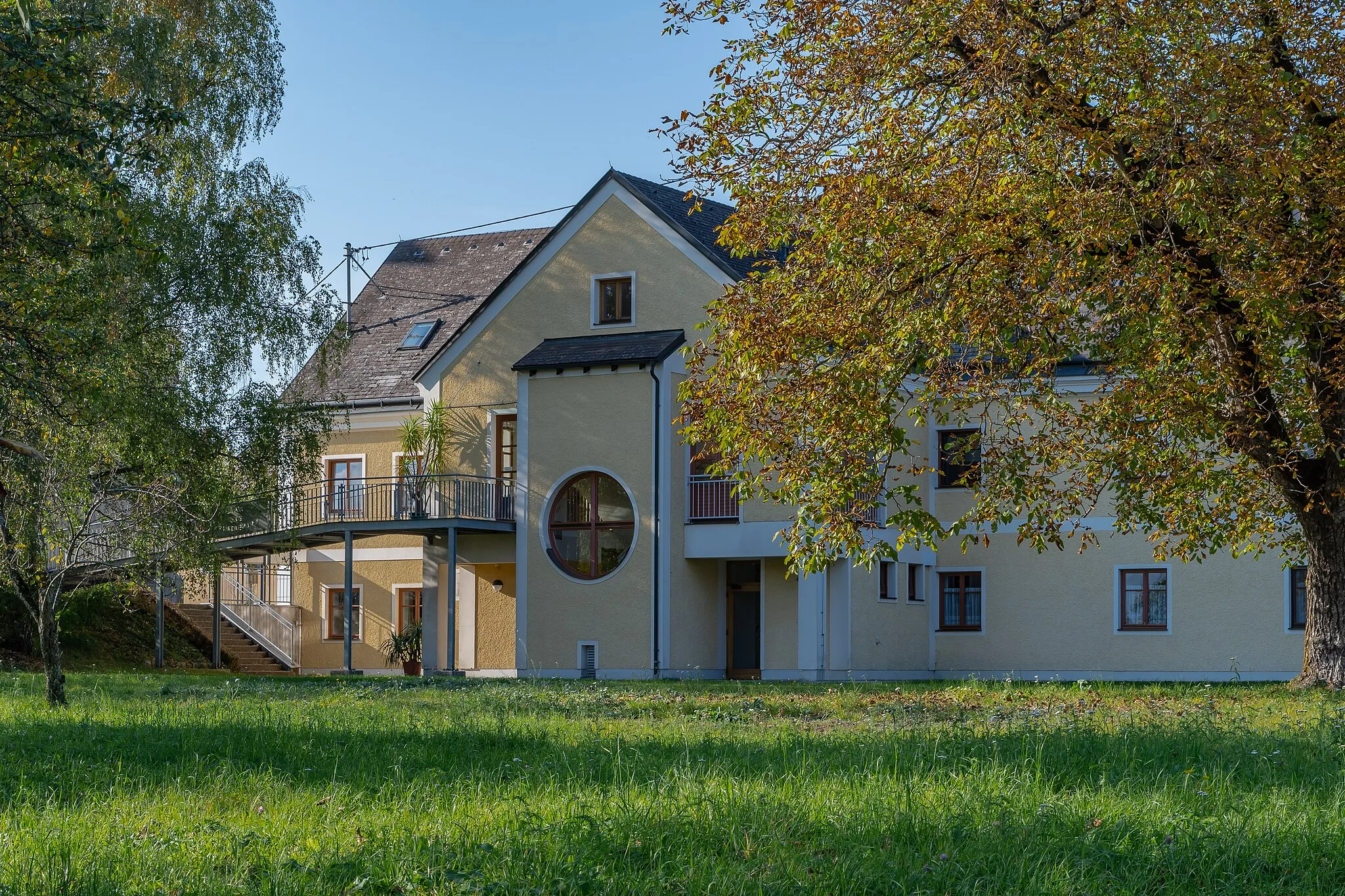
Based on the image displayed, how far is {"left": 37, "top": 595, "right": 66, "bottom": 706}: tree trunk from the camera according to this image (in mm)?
15500

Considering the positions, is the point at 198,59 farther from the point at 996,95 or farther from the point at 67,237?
the point at 996,95

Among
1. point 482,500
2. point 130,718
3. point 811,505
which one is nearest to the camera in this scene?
point 130,718

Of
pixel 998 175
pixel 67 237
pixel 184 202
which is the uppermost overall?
pixel 184 202

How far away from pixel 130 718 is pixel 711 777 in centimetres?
697

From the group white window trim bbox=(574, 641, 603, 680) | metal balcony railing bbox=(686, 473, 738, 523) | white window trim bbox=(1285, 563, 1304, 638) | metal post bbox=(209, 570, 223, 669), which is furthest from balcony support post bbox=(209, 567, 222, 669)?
white window trim bbox=(1285, 563, 1304, 638)

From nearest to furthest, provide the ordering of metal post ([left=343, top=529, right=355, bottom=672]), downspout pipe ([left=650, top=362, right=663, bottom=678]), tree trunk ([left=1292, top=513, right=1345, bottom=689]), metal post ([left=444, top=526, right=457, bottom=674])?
tree trunk ([left=1292, top=513, right=1345, bottom=689]) → downspout pipe ([left=650, top=362, right=663, bottom=678]) → metal post ([left=343, top=529, right=355, bottom=672]) → metal post ([left=444, top=526, right=457, bottom=674])

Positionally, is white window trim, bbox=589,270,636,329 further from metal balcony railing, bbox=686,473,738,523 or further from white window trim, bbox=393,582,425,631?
white window trim, bbox=393,582,425,631

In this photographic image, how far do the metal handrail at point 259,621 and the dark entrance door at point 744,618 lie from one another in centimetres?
1133

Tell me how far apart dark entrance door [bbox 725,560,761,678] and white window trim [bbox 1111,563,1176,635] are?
24.3 feet

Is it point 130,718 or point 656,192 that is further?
point 656,192

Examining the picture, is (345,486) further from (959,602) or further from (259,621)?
(959,602)

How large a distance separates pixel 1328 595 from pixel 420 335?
23.9 m

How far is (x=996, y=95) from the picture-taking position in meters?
14.1

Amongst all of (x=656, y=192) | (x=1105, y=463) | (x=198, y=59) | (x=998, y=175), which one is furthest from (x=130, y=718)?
(x=656, y=192)
